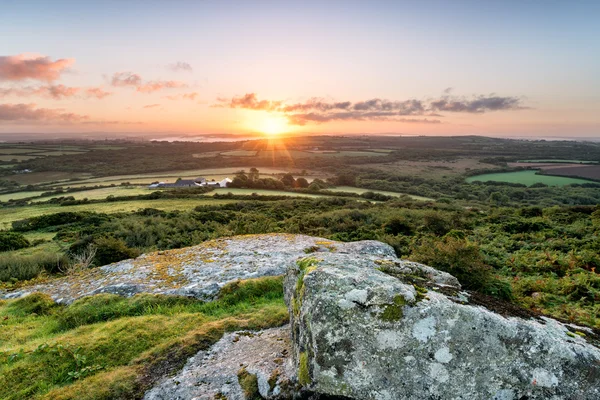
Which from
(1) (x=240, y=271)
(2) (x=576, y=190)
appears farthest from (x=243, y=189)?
(2) (x=576, y=190)

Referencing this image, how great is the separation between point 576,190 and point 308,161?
293 ft

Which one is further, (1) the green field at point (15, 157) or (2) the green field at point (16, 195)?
(1) the green field at point (15, 157)

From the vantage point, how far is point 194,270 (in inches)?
454

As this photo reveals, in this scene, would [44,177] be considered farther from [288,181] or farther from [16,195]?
[288,181]

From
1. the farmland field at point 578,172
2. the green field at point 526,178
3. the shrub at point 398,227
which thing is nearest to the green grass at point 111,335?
the shrub at point 398,227

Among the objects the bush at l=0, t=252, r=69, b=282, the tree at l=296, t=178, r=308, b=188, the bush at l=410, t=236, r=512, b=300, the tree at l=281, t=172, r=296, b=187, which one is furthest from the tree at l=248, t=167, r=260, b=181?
the bush at l=410, t=236, r=512, b=300

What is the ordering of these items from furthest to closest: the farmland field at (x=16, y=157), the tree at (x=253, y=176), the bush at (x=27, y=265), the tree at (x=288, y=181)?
the farmland field at (x=16, y=157) < the tree at (x=253, y=176) < the tree at (x=288, y=181) < the bush at (x=27, y=265)

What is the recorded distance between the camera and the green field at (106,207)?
4451 cm

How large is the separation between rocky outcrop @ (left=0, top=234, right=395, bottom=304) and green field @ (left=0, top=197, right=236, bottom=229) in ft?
115

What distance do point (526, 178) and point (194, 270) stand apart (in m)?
115

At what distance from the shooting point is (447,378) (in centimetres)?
415

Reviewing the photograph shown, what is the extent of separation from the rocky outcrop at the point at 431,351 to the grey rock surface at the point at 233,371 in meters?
0.65

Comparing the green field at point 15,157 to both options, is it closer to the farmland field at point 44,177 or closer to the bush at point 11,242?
the farmland field at point 44,177

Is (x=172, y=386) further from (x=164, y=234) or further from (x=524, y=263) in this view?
(x=164, y=234)
